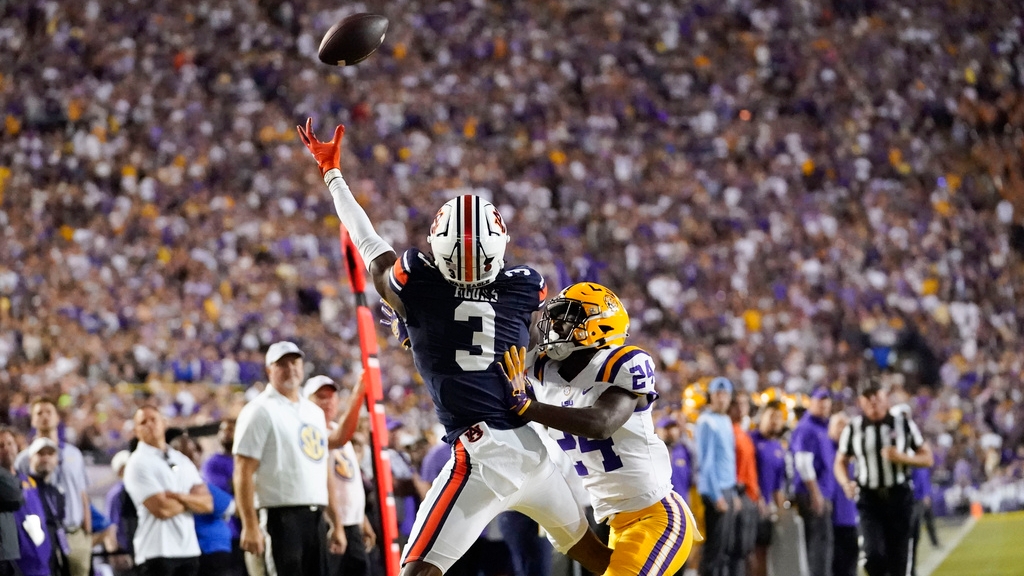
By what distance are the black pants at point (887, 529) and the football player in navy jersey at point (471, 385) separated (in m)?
4.40

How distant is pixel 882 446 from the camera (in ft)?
26.8

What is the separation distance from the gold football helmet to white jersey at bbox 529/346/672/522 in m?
0.06

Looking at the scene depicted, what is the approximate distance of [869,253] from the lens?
18359 millimetres

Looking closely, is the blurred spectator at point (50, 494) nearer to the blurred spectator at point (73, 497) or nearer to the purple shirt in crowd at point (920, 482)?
the blurred spectator at point (73, 497)

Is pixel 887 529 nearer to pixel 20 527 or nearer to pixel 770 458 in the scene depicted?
pixel 770 458

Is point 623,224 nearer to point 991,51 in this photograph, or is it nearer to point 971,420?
point 971,420

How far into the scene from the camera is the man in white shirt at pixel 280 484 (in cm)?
593

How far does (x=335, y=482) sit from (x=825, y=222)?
13.7 m

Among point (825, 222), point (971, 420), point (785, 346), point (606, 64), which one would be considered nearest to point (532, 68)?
point (606, 64)

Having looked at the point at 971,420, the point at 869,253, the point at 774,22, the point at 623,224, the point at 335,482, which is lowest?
the point at 971,420

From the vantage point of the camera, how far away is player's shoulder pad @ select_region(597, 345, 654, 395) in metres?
4.02

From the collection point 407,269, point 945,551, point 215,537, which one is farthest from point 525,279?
point 945,551

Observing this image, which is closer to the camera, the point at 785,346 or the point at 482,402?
the point at 482,402

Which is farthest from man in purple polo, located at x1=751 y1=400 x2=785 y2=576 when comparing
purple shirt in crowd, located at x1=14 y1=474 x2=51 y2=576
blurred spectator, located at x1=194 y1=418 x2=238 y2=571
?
purple shirt in crowd, located at x1=14 y1=474 x2=51 y2=576
